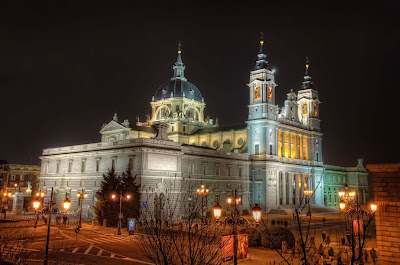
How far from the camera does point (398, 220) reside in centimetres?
2156

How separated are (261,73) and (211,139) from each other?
1893cm

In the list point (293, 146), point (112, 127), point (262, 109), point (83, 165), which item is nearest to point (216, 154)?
point (262, 109)

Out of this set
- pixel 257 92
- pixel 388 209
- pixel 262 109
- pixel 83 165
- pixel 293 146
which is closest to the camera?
pixel 388 209

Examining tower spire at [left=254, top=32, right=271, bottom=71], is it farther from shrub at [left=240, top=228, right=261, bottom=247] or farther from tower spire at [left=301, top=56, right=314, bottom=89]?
shrub at [left=240, top=228, right=261, bottom=247]

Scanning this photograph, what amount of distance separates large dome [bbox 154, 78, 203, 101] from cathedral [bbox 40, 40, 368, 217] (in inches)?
12.8

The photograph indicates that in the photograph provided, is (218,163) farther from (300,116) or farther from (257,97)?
(300,116)

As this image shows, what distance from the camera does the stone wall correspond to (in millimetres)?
21516

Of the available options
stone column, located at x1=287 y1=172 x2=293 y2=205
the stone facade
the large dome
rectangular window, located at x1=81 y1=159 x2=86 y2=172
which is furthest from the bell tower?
the stone facade

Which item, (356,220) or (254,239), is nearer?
(356,220)

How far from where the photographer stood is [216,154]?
65500 mm

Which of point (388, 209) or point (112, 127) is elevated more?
point (112, 127)

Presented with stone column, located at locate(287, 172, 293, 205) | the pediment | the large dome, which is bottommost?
stone column, located at locate(287, 172, 293, 205)

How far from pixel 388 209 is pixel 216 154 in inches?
1743

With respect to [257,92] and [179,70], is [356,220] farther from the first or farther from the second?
[179,70]
